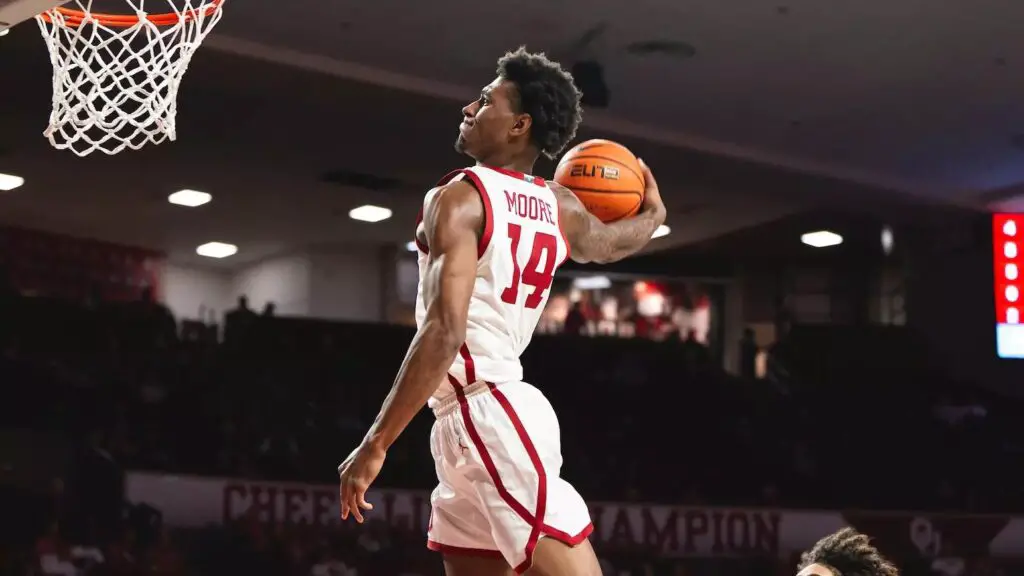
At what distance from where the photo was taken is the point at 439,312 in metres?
2.22

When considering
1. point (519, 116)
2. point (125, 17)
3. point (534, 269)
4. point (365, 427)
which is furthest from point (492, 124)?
point (365, 427)

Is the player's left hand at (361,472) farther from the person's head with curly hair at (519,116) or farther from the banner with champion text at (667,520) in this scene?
the banner with champion text at (667,520)

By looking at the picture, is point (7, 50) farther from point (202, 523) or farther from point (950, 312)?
point (950, 312)

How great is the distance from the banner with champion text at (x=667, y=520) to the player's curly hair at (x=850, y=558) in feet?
13.8

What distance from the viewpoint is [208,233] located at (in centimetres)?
744

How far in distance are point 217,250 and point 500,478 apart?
544 centimetres

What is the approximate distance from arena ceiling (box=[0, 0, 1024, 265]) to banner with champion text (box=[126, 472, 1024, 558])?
4.98 ft

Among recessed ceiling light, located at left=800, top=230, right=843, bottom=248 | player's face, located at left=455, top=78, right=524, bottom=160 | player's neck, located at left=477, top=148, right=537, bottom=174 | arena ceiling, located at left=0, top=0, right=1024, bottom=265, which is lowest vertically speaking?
player's neck, located at left=477, top=148, right=537, bottom=174

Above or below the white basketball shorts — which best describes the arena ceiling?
above

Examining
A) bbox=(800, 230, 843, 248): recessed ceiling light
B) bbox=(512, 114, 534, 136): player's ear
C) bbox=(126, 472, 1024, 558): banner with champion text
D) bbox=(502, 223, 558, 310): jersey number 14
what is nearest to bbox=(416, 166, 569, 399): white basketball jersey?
bbox=(502, 223, 558, 310): jersey number 14

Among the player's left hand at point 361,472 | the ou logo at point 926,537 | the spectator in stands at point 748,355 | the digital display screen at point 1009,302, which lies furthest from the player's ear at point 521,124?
the digital display screen at point 1009,302

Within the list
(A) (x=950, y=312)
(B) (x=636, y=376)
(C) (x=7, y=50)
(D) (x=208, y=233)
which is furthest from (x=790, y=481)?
(C) (x=7, y=50)

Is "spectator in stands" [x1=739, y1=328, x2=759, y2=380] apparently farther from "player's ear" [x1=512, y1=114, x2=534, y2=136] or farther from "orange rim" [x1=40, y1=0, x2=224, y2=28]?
"player's ear" [x1=512, y1=114, x2=534, y2=136]

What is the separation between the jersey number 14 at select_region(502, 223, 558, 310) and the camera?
2.38m
